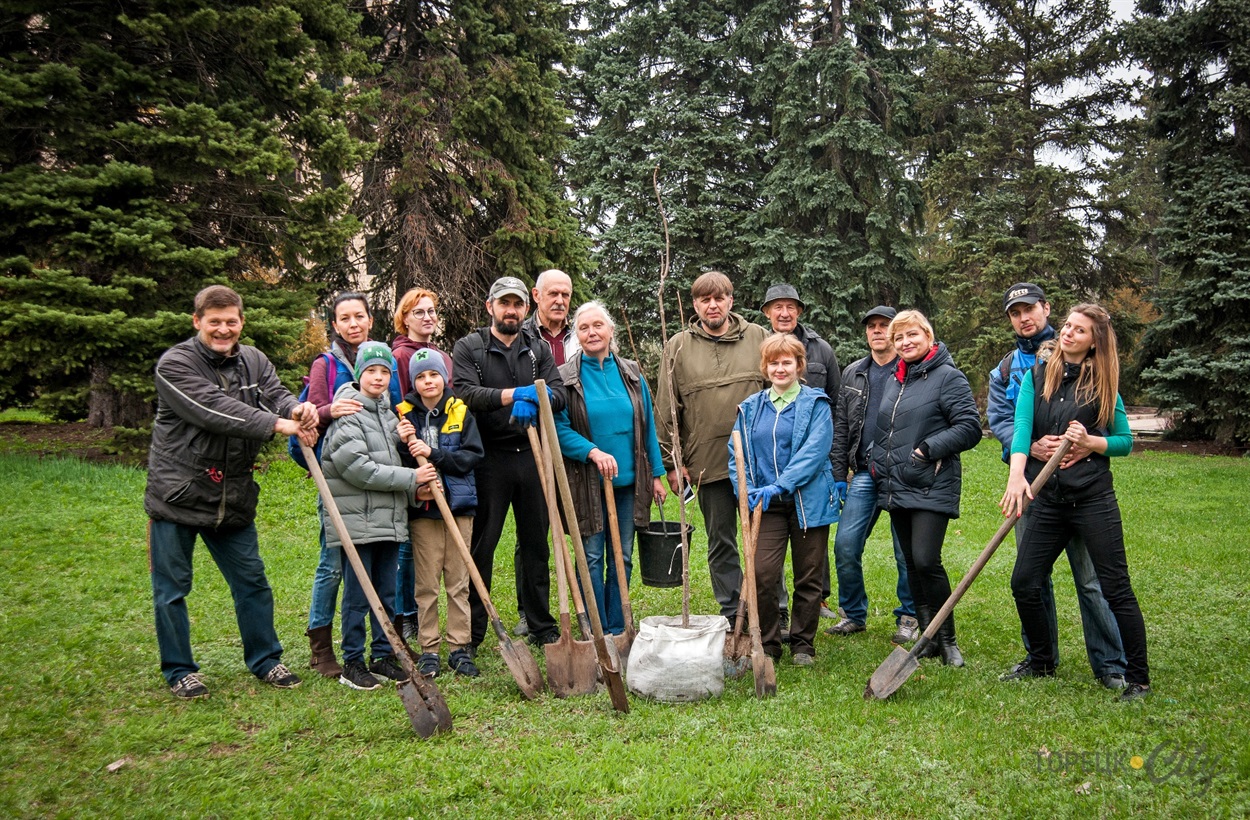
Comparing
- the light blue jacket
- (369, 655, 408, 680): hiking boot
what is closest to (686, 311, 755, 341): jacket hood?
the light blue jacket

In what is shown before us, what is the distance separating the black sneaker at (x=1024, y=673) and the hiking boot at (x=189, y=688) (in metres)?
4.52

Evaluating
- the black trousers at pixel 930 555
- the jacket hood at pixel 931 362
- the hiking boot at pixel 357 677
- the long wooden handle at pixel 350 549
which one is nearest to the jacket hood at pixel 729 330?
the jacket hood at pixel 931 362

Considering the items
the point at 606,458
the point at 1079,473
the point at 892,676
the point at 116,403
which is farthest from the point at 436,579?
the point at 116,403

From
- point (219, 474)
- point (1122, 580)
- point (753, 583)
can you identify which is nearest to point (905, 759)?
point (753, 583)

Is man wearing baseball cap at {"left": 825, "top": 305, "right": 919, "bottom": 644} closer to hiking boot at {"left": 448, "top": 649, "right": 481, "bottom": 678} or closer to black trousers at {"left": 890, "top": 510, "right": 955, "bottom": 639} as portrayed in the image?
black trousers at {"left": 890, "top": 510, "right": 955, "bottom": 639}

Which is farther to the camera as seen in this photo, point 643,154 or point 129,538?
point 643,154

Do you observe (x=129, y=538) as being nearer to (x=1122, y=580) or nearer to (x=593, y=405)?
(x=593, y=405)

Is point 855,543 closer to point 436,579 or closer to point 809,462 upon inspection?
point 809,462

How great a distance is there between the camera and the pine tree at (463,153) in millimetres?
14031

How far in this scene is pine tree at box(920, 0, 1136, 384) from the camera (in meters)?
19.2

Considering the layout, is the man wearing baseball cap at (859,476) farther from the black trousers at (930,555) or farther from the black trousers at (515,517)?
the black trousers at (515,517)

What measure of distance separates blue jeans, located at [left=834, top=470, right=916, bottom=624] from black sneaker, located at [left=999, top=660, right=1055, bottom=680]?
3.16 feet

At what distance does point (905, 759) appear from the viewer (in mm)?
3721

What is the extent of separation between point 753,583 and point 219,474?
305 cm
